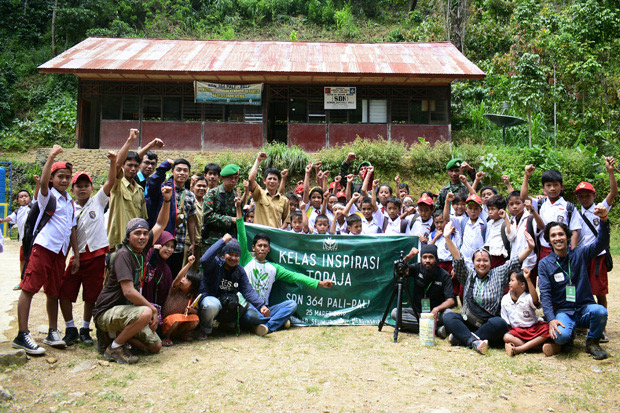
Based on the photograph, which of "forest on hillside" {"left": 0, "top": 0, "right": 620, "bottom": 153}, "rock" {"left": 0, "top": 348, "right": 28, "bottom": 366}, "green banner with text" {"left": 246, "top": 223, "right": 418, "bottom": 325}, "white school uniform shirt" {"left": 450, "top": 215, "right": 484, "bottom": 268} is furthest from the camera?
"forest on hillside" {"left": 0, "top": 0, "right": 620, "bottom": 153}

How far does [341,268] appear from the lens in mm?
5762

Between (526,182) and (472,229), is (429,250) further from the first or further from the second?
(526,182)

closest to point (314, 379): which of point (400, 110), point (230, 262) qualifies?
point (230, 262)

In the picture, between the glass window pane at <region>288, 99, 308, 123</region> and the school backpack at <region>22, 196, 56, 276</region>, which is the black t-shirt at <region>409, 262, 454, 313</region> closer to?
the school backpack at <region>22, 196, 56, 276</region>

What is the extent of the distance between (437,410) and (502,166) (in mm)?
11453

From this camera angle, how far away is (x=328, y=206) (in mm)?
7125

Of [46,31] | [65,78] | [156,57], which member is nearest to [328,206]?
[156,57]

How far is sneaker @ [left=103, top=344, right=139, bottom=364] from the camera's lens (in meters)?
4.15

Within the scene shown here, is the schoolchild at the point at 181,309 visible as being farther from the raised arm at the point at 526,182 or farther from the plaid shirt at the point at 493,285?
the raised arm at the point at 526,182

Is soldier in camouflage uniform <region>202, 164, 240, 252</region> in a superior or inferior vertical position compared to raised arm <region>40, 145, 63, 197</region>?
inferior

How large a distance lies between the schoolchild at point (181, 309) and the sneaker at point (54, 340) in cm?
91

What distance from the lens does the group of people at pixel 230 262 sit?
14.0 feet

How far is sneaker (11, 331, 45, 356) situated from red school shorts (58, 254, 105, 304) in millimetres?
483

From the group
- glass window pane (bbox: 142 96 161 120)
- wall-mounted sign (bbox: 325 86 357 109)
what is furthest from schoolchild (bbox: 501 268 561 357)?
glass window pane (bbox: 142 96 161 120)
